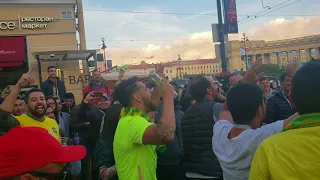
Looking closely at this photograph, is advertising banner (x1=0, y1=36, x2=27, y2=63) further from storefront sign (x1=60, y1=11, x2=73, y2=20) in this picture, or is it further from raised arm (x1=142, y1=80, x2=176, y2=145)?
raised arm (x1=142, y1=80, x2=176, y2=145)

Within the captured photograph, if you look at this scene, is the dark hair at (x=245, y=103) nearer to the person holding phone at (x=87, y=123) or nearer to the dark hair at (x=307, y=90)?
the dark hair at (x=307, y=90)

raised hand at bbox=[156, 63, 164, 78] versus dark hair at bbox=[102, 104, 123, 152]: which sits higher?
raised hand at bbox=[156, 63, 164, 78]

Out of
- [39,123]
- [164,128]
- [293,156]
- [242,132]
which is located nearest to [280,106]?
[164,128]

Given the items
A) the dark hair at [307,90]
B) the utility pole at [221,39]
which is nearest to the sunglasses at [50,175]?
the dark hair at [307,90]

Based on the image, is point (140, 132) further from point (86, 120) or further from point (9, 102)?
point (86, 120)

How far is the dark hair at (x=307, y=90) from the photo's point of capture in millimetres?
1753

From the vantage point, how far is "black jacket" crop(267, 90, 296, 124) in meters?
4.86

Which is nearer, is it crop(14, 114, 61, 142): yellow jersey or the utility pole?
crop(14, 114, 61, 142): yellow jersey

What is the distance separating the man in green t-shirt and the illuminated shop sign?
419 inches

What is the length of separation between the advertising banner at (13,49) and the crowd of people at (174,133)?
8025 millimetres

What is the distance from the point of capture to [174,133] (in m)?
3.33

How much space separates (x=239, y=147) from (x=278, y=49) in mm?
79886

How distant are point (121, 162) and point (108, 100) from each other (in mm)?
2941

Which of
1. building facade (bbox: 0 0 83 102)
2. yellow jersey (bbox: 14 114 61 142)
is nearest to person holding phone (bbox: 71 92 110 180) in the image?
yellow jersey (bbox: 14 114 61 142)
